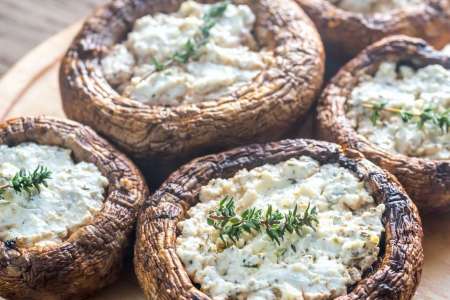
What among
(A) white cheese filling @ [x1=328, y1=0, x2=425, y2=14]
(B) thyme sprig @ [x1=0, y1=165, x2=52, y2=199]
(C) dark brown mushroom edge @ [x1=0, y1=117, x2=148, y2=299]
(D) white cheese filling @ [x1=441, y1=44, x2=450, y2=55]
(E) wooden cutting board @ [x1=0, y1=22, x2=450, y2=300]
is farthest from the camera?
(A) white cheese filling @ [x1=328, y1=0, x2=425, y2=14]

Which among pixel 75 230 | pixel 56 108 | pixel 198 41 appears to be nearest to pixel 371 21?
pixel 198 41

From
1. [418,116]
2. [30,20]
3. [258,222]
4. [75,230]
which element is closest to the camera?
[258,222]

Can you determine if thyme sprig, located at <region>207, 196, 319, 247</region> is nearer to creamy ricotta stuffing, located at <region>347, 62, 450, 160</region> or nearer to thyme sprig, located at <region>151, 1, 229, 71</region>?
creamy ricotta stuffing, located at <region>347, 62, 450, 160</region>

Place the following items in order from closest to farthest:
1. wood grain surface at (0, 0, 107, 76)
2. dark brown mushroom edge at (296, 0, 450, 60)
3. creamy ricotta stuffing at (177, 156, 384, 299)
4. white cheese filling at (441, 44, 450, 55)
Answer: creamy ricotta stuffing at (177, 156, 384, 299), white cheese filling at (441, 44, 450, 55), dark brown mushroom edge at (296, 0, 450, 60), wood grain surface at (0, 0, 107, 76)

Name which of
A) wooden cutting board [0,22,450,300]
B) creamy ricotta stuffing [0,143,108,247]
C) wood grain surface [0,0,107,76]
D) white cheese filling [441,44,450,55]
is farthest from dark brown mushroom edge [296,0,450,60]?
wood grain surface [0,0,107,76]

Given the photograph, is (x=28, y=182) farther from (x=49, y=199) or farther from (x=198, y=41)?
(x=198, y=41)

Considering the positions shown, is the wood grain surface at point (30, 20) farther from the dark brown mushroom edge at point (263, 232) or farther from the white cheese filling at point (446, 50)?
the white cheese filling at point (446, 50)

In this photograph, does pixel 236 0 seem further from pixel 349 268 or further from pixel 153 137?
pixel 349 268
